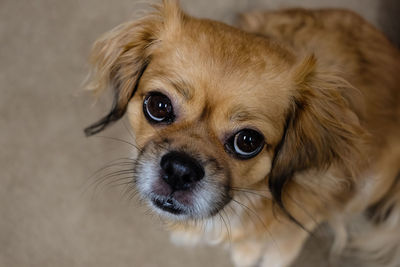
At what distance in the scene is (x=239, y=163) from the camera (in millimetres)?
1275

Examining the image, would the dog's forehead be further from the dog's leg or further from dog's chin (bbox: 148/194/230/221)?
the dog's leg

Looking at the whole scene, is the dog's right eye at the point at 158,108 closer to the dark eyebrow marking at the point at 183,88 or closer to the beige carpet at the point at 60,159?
the dark eyebrow marking at the point at 183,88

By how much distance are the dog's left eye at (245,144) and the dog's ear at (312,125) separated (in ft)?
0.28

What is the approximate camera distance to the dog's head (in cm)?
120

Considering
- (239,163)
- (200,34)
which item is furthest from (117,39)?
(239,163)

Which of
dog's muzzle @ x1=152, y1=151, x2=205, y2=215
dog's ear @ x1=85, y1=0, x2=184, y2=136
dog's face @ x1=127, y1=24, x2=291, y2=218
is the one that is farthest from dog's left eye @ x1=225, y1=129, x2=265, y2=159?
dog's ear @ x1=85, y1=0, x2=184, y2=136

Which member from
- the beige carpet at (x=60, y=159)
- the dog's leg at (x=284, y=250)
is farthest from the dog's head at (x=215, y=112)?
the beige carpet at (x=60, y=159)

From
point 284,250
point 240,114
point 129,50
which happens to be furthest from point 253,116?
point 284,250

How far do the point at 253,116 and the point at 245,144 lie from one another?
0.08 m

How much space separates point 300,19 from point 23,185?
1.25 m

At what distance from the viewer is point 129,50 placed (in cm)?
140

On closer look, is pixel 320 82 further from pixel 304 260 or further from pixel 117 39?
pixel 304 260

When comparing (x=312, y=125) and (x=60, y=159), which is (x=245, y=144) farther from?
(x=60, y=159)

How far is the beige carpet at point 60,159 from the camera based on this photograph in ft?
6.17
